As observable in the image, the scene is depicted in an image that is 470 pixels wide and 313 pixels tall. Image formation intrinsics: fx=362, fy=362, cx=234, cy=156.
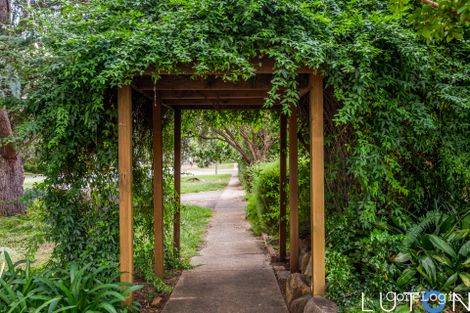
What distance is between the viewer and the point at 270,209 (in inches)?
281

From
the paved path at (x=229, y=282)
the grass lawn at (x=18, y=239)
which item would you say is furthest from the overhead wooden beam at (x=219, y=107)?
the grass lawn at (x=18, y=239)

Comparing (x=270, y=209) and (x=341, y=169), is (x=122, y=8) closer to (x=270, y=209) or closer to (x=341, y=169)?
(x=341, y=169)

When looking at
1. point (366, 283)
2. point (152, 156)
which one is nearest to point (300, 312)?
point (366, 283)

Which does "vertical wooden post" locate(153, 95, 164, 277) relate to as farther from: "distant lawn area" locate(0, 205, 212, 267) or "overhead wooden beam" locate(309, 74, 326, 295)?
"overhead wooden beam" locate(309, 74, 326, 295)

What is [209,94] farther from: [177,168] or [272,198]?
[272,198]

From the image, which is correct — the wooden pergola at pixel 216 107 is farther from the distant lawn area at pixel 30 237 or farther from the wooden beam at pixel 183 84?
the distant lawn area at pixel 30 237

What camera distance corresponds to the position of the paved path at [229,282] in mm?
3953

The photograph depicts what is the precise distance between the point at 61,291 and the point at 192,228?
542 cm

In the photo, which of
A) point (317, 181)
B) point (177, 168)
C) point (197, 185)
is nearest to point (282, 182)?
point (177, 168)

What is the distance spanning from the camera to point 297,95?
130 inches

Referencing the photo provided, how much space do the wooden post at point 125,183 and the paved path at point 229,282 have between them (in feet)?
2.78

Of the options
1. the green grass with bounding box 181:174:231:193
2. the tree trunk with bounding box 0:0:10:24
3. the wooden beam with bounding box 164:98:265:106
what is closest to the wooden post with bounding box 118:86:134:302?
the wooden beam with bounding box 164:98:265:106

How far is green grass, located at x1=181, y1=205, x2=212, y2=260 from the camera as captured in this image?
20.8 ft

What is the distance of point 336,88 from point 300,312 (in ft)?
7.15
